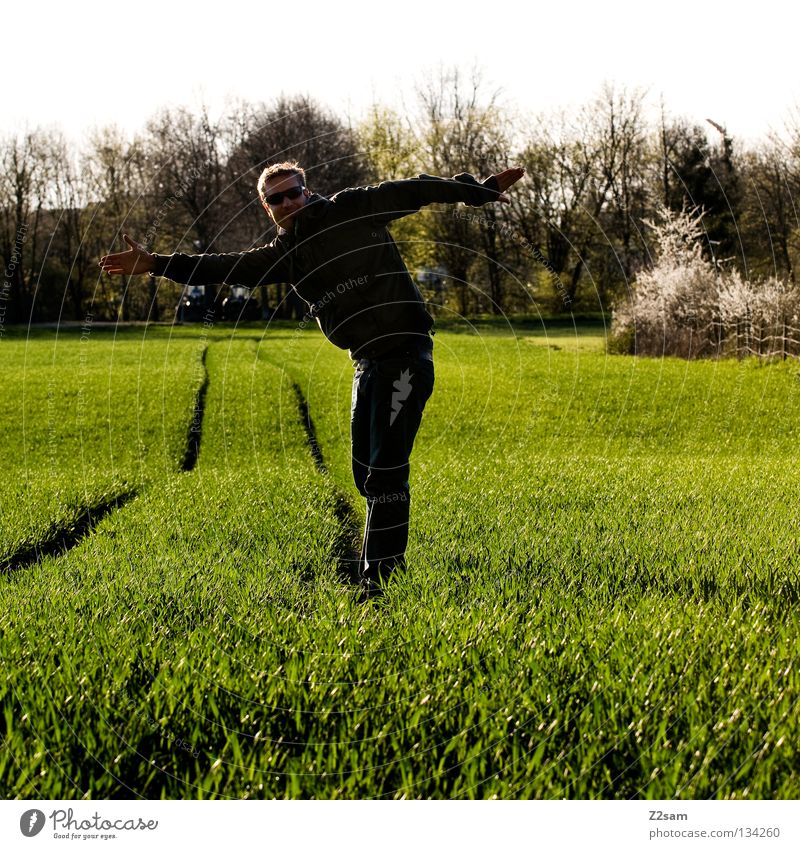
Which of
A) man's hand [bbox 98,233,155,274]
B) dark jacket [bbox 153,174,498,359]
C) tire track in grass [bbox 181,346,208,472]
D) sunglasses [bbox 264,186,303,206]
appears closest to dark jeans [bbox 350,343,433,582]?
dark jacket [bbox 153,174,498,359]

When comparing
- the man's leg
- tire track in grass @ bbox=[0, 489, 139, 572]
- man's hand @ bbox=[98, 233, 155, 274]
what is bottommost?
tire track in grass @ bbox=[0, 489, 139, 572]

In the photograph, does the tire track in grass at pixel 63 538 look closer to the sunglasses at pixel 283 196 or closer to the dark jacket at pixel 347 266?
the dark jacket at pixel 347 266

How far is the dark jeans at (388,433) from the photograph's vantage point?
680 cm

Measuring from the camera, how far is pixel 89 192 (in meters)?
39.0

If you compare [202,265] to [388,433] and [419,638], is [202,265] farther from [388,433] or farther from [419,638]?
[419,638]

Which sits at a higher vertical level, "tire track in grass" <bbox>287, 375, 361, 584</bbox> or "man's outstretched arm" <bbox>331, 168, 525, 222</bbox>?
"man's outstretched arm" <bbox>331, 168, 525, 222</bbox>

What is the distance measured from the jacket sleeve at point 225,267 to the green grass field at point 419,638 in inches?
85.0

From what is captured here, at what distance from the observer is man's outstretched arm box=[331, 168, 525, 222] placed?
6.23m

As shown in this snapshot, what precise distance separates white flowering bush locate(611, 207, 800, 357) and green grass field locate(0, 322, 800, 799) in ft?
35.2

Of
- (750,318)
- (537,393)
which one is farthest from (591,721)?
(750,318)

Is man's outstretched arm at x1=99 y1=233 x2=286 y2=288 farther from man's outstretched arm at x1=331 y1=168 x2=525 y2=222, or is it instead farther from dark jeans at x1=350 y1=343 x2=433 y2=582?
dark jeans at x1=350 y1=343 x2=433 y2=582

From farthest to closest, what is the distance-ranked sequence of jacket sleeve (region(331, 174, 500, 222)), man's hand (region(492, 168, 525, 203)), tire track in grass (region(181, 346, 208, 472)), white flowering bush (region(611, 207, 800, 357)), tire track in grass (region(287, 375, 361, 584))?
1. white flowering bush (region(611, 207, 800, 357))
2. tire track in grass (region(181, 346, 208, 472))
3. tire track in grass (region(287, 375, 361, 584))
4. man's hand (region(492, 168, 525, 203))
5. jacket sleeve (region(331, 174, 500, 222))

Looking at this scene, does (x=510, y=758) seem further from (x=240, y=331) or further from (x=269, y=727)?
(x=240, y=331)

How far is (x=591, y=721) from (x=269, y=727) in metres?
1.53
